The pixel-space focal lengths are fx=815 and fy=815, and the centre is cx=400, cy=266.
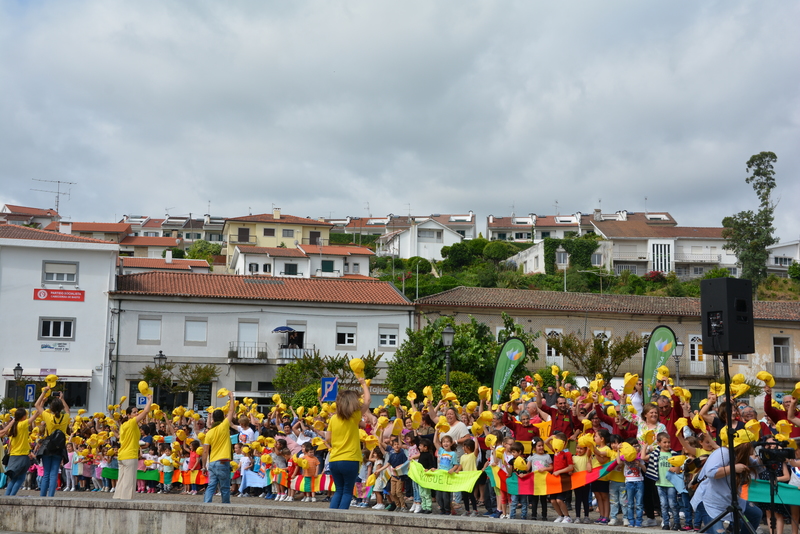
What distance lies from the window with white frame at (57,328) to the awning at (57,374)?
1566mm

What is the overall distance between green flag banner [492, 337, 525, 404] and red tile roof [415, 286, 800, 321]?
946 inches

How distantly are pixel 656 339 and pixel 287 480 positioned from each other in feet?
23.9

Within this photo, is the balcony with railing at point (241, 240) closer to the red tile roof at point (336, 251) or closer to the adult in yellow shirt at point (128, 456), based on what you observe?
the red tile roof at point (336, 251)

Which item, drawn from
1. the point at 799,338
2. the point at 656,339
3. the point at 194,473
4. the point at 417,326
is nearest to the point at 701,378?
the point at 799,338

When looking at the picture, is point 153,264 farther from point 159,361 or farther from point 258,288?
point 159,361

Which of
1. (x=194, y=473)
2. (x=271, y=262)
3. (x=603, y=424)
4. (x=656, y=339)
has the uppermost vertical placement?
(x=271, y=262)

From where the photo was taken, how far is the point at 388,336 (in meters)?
41.3

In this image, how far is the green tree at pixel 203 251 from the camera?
269 feet

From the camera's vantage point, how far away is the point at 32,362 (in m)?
37.2

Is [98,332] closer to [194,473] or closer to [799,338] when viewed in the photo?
[194,473]

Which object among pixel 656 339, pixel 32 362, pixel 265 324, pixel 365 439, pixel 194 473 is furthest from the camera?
pixel 265 324

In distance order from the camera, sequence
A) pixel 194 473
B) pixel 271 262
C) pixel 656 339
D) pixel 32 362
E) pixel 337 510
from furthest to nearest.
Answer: pixel 271 262 → pixel 32 362 → pixel 194 473 → pixel 656 339 → pixel 337 510

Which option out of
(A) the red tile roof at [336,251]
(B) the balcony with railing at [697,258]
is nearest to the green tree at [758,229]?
(B) the balcony with railing at [697,258]

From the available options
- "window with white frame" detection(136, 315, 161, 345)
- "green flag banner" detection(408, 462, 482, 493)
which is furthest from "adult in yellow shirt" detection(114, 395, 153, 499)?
"window with white frame" detection(136, 315, 161, 345)
